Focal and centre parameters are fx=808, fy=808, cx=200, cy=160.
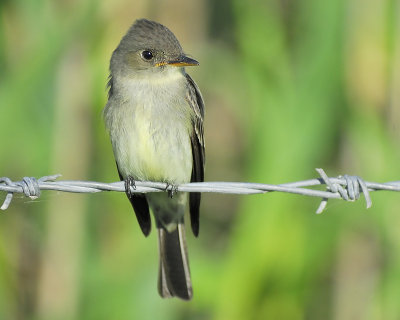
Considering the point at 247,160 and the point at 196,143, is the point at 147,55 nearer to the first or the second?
the point at 196,143

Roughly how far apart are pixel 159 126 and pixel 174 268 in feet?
2.63

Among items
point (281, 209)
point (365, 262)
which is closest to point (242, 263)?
point (281, 209)

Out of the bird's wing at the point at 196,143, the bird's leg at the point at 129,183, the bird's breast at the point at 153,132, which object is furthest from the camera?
the bird's wing at the point at 196,143

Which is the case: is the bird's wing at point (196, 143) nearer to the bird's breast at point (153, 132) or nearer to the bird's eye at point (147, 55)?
the bird's breast at point (153, 132)

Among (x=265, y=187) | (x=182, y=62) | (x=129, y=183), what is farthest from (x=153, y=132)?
(x=265, y=187)

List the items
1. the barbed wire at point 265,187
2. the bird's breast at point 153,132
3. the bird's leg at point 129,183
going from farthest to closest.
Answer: the bird's breast at point 153,132 < the bird's leg at point 129,183 < the barbed wire at point 265,187

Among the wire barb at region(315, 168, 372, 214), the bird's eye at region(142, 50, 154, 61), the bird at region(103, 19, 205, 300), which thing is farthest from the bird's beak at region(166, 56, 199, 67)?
the wire barb at region(315, 168, 372, 214)

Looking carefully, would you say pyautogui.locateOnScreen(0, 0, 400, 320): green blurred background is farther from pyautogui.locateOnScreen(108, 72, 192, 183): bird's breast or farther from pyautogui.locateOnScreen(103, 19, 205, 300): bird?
pyautogui.locateOnScreen(108, 72, 192, 183): bird's breast

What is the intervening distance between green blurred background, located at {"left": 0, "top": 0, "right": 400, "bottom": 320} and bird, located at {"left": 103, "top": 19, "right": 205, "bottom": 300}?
0.22m

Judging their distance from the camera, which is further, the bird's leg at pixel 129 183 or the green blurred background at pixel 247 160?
the green blurred background at pixel 247 160

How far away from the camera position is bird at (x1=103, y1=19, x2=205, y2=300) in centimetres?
413

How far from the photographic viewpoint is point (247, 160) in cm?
461

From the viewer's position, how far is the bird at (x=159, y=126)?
413cm

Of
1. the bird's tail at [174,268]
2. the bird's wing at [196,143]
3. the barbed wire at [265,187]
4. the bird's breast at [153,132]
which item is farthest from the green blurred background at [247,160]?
the barbed wire at [265,187]
